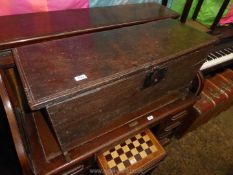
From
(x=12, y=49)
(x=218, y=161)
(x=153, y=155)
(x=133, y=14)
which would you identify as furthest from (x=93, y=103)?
(x=218, y=161)

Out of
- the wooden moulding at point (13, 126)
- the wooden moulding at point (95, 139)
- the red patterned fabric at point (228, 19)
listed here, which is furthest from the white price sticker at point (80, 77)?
the red patterned fabric at point (228, 19)

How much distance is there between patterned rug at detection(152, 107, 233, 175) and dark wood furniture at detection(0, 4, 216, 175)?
67 centimetres

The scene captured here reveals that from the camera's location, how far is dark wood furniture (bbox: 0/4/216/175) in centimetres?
68

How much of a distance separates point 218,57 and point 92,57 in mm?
1459

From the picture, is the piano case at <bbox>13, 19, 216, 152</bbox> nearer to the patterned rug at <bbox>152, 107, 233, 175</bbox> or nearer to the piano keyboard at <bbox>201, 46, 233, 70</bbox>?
the piano keyboard at <bbox>201, 46, 233, 70</bbox>

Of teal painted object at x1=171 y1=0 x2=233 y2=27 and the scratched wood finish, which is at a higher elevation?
the scratched wood finish

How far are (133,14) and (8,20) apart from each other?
0.71m

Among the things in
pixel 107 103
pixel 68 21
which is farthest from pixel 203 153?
pixel 68 21

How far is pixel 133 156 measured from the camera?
3.48 feet

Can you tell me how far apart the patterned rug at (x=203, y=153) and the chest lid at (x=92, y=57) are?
110 centimetres

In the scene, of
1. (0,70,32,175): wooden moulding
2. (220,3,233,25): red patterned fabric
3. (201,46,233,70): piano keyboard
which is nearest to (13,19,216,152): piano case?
(0,70,32,175): wooden moulding

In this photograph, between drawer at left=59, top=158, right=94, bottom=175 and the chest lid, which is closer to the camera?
the chest lid

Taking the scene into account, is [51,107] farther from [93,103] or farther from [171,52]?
[171,52]

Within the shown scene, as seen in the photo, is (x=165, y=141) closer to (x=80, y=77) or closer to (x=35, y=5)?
(x=80, y=77)
